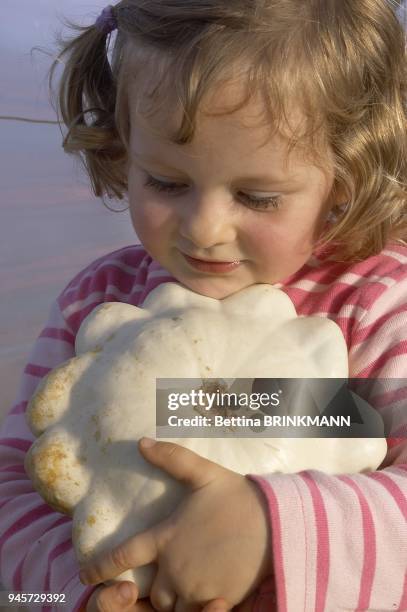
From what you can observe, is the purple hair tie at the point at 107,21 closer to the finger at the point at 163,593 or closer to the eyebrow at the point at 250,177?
the eyebrow at the point at 250,177

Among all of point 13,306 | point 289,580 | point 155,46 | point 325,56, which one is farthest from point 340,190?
point 13,306

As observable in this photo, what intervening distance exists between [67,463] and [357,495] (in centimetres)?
34

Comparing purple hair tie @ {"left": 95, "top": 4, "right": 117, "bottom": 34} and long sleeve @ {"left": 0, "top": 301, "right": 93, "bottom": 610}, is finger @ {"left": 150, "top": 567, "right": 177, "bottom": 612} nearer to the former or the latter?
long sleeve @ {"left": 0, "top": 301, "right": 93, "bottom": 610}

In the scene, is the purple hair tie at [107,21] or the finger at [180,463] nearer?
the finger at [180,463]

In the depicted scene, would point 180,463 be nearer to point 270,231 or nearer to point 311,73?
point 270,231

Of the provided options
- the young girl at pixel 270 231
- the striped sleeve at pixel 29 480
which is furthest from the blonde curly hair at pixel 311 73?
the striped sleeve at pixel 29 480

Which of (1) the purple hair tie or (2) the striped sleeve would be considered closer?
(2) the striped sleeve

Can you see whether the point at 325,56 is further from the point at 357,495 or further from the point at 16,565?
the point at 16,565

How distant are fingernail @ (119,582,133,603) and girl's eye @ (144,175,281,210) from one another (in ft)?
1.63

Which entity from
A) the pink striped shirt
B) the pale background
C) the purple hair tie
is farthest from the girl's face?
the pale background

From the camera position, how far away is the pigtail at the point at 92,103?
1.48 meters

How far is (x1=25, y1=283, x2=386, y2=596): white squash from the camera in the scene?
97 centimetres

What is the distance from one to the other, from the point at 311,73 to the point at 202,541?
23.7 inches

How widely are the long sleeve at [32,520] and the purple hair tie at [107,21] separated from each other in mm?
475
